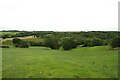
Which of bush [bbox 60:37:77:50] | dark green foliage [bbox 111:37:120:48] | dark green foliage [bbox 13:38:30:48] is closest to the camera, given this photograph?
dark green foliage [bbox 111:37:120:48]

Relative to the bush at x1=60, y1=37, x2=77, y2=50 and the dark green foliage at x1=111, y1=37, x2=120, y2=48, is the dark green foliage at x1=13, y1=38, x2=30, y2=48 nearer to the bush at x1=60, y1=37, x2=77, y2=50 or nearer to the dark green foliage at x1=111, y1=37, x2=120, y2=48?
the bush at x1=60, y1=37, x2=77, y2=50

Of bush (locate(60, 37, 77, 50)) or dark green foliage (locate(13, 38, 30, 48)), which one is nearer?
bush (locate(60, 37, 77, 50))

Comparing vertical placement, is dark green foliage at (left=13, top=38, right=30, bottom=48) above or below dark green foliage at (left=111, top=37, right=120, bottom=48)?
below

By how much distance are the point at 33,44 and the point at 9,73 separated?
86449 millimetres

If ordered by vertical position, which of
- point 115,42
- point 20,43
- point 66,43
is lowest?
point 20,43

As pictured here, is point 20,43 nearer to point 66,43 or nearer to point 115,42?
point 66,43

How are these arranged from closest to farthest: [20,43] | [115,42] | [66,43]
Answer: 1. [115,42]
2. [66,43]
3. [20,43]

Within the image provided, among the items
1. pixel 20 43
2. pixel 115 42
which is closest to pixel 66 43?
pixel 115 42

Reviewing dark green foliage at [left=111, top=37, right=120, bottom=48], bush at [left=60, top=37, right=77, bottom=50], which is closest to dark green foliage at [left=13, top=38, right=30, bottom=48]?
bush at [left=60, top=37, right=77, bottom=50]

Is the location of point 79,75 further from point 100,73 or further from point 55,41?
point 55,41

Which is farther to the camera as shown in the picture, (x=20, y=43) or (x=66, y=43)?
(x=20, y=43)

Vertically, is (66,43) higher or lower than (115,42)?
lower

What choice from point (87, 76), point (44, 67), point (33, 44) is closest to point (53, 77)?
point (87, 76)

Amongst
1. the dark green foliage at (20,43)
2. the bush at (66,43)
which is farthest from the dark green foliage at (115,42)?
the dark green foliage at (20,43)
